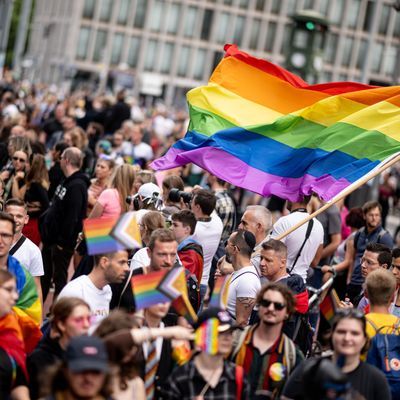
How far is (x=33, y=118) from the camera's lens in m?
26.9

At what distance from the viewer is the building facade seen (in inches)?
3775

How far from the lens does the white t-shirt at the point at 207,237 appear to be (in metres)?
11.6

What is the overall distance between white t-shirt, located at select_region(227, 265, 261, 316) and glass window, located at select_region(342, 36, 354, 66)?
296 feet

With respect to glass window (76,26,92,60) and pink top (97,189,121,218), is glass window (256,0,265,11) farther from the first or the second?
pink top (97,189,121,218)

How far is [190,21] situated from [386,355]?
90969mm

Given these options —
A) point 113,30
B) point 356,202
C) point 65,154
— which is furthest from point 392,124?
point 113,30

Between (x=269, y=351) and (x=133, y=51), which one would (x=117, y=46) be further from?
(x=269, y=351)

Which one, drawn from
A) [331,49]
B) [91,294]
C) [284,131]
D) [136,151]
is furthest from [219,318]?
[331,49]

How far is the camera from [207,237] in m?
11.6

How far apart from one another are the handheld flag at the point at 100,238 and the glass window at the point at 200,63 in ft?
297

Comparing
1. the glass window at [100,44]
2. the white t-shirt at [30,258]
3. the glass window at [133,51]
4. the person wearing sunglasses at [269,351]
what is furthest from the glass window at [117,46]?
the person wearing sunglasses at [269,351]

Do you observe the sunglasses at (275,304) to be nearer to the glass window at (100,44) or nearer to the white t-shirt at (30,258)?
the white t-shirt at (30,258)

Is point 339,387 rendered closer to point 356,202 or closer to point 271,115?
point 271,115

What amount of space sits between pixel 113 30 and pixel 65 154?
83.8 metres
